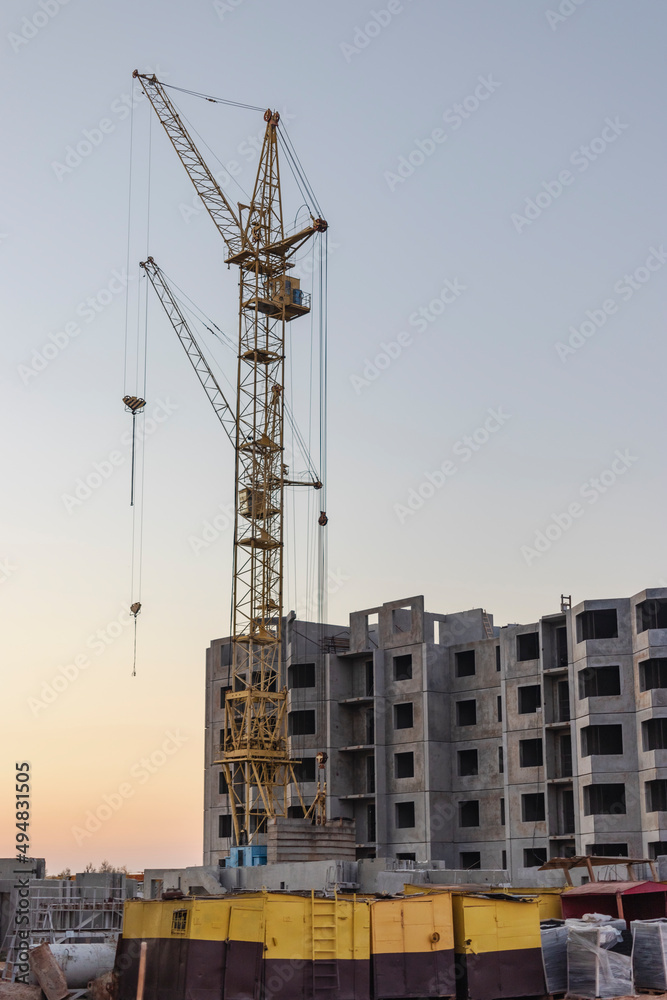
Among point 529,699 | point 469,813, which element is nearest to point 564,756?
point 529,699

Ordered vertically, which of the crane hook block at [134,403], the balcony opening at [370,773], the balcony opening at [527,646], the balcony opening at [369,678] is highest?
the crane hook block at [134,403]

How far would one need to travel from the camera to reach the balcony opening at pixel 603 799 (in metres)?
59.8

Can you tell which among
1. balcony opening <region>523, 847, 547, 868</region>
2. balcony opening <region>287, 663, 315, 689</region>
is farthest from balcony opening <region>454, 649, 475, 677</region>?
balcony opening <region>523, 847, 547, 868</region>

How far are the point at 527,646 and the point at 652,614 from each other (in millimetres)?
10227

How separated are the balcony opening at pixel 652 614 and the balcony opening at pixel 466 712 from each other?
15.6 meters

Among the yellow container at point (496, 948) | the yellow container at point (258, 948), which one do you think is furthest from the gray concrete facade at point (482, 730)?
the yellow container at point (258, 948)

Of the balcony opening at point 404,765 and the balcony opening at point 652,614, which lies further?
the balcony opening at point 404,765

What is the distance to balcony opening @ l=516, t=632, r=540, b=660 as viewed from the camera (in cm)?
6712

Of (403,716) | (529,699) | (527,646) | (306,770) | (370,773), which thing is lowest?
(370,773)

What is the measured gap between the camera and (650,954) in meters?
28.6

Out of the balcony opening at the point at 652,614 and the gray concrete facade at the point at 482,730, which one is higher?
the balcony opening at the point at 652,614

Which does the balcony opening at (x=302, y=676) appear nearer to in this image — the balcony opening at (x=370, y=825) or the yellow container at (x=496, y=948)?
the balcony opening at (x=370, y=825)

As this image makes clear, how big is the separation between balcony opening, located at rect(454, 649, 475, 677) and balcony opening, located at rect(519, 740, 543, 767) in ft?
23.4

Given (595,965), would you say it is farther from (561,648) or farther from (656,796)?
(561,648)
